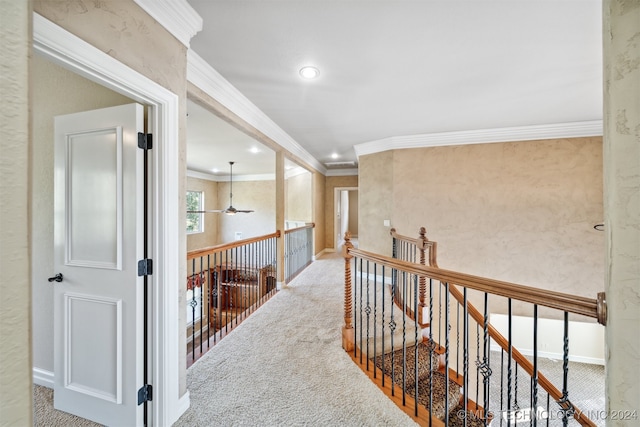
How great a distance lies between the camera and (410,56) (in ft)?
7.08

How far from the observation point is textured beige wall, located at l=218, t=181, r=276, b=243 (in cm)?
869

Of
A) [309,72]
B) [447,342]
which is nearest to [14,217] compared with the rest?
[447,342]

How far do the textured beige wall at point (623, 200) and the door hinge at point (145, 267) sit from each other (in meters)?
2.06

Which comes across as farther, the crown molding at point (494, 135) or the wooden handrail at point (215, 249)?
the crown molding at point (494, 135)

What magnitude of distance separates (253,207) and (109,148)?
24.3 ft

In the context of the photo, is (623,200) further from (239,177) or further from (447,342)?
(239,177)

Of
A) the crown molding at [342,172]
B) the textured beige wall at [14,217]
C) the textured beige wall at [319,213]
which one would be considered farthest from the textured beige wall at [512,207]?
the textured beige wall at [14,217]

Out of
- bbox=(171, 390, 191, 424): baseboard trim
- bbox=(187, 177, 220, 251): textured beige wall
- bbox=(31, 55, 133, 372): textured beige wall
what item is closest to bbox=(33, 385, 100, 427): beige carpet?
bbox=(31, 55, 133, 372): textured beige wall

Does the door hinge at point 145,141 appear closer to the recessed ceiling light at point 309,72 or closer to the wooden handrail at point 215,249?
the wooden handrail at point 215,249

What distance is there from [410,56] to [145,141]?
2074 mm

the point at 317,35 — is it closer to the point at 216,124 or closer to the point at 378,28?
the point at 378,28

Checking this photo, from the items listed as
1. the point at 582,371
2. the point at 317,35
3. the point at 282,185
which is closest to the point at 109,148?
the point at 317,35

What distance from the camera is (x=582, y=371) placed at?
420cm

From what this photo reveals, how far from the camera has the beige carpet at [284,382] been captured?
1.65m
